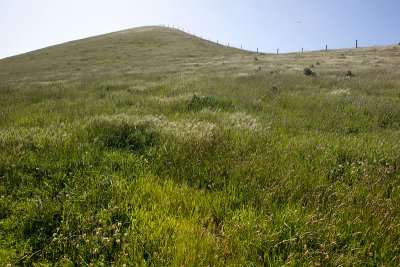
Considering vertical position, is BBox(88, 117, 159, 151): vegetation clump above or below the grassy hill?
above

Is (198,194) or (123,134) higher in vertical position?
(123,134)

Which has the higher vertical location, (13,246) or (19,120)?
(19,120)

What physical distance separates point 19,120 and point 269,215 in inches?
260

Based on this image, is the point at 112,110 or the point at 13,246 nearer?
the point at 13,246

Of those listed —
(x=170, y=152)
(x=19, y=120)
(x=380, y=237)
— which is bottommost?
(x=380, y=237)

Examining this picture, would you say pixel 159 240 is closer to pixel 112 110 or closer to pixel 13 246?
Result: pixel 13 246

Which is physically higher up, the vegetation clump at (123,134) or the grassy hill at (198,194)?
the vegetation clump at (123,134)

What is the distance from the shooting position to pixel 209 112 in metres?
7.19

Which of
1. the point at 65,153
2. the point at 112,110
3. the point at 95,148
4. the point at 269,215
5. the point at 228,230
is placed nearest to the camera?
the point at 228,230

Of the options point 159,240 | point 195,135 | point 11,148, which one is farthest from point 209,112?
point 159,240

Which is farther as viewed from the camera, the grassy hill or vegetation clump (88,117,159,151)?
vegetation clump (88,117,159,151)

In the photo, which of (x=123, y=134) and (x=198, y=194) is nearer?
(x=198, y=194)

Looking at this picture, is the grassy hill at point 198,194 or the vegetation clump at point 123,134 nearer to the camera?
Result: the grassy hill at point 198,194

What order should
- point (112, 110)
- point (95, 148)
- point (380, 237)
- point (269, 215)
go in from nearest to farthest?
point (380, 237)
point (269, 215)
point (95, 148)
point (112, 110)
